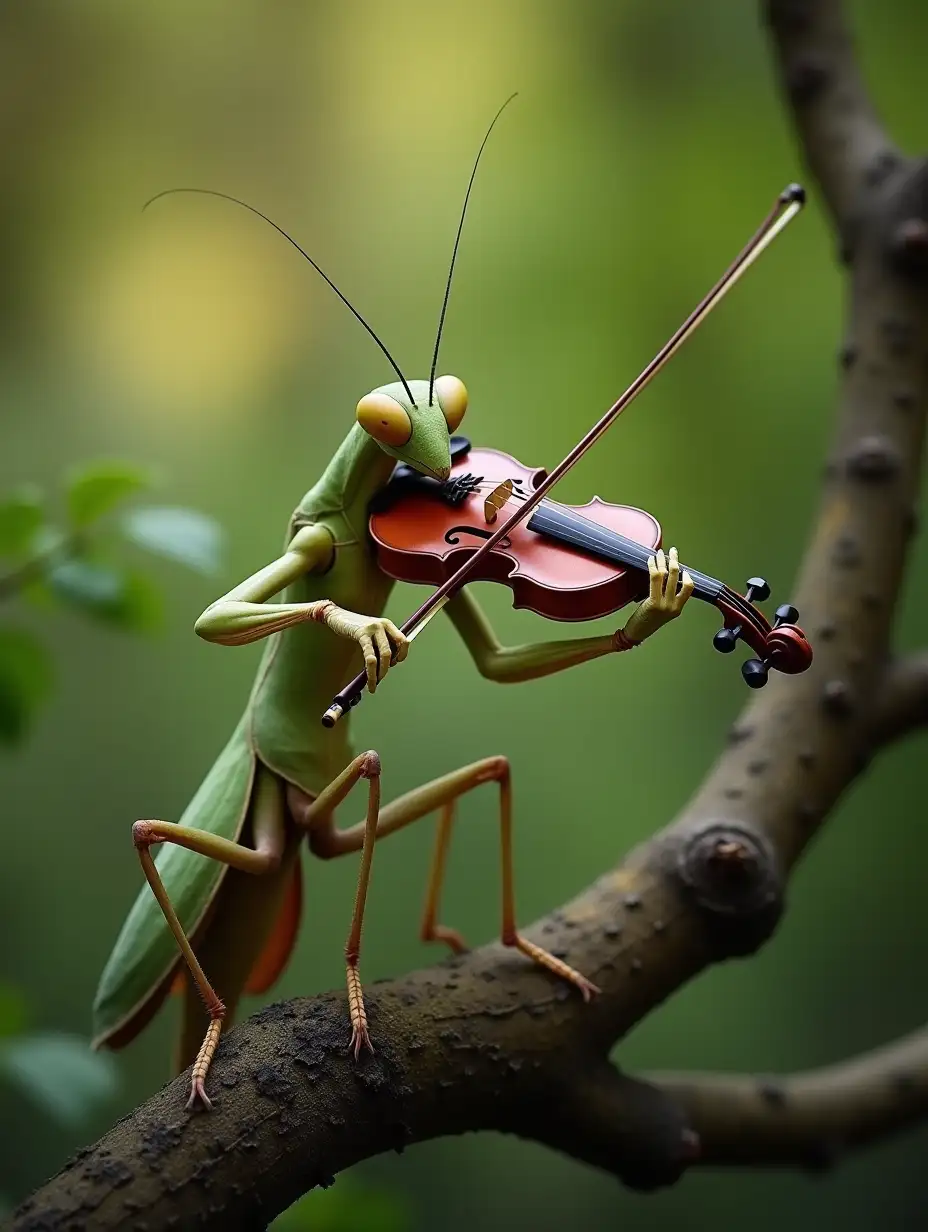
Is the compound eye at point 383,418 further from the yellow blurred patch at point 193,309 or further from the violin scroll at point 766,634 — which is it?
the yellow blurred patch at point 193,309

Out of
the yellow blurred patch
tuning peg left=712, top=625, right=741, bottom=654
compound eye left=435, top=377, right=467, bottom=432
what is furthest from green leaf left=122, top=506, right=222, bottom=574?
the yellow blurred patch

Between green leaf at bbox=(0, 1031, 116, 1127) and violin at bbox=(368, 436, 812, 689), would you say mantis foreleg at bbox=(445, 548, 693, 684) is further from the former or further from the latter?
green leaf at bbox=(0, 1031, 116, 1127)

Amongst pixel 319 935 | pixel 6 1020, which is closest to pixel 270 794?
pixel 6 1020

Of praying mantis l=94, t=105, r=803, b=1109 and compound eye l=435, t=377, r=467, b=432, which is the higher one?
compound eye l=435, t=377, r=467, b=432

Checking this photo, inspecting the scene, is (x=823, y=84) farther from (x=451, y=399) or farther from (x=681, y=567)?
Result: (x=681, y=567)

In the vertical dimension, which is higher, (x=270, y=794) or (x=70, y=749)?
(x=270, y=794)

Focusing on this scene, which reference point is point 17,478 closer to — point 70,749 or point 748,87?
point 70,749
